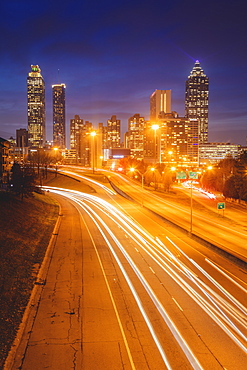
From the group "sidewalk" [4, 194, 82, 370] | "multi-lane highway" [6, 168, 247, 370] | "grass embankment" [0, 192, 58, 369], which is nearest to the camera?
"sidewalk" [4, 194, 82, 370]

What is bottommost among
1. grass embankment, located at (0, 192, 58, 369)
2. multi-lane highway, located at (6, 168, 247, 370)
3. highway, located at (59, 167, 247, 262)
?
highway, located at (59, 167, 247, 262)

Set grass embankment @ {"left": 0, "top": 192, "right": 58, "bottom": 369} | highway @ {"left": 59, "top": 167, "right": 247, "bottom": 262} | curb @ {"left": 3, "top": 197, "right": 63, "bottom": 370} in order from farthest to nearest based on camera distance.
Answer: highway @ {"left": 59, "top": 167, "right": 247, "bottom": 262}, grass embankment @ {"left": 0, "top": 192, "right": 58, "bottom": 369}, curb @ {"left": 3, "top": 197, "right": 63, "bottom": 370}

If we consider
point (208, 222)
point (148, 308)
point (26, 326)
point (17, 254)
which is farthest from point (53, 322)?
point (208, 222)

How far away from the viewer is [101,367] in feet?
35.0

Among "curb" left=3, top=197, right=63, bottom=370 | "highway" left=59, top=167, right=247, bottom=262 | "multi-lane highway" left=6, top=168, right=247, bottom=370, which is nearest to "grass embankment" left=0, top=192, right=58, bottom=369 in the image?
"curb" left=3, top=197, right=63, bottom=370

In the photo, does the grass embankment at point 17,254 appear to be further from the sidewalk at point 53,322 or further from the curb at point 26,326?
the sidewalk at point 53,322

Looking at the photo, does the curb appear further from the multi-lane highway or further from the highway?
the highway

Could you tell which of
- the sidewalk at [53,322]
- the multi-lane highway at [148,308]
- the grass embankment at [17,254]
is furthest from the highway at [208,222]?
the grass embankment at [17,254]

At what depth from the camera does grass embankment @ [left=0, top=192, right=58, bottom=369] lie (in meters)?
13.6

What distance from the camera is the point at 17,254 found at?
21797mm

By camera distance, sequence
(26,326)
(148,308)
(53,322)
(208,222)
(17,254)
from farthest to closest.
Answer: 1. (208,222)
2. (17,254)
3. (148,308)
4. (53,322)
5. (26,326)

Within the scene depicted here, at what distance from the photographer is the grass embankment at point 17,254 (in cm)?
1360

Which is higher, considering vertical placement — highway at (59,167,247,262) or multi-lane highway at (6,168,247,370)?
multi-lane highway at (6,168,247,370)

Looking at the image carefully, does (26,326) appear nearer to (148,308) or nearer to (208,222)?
(148,308)
